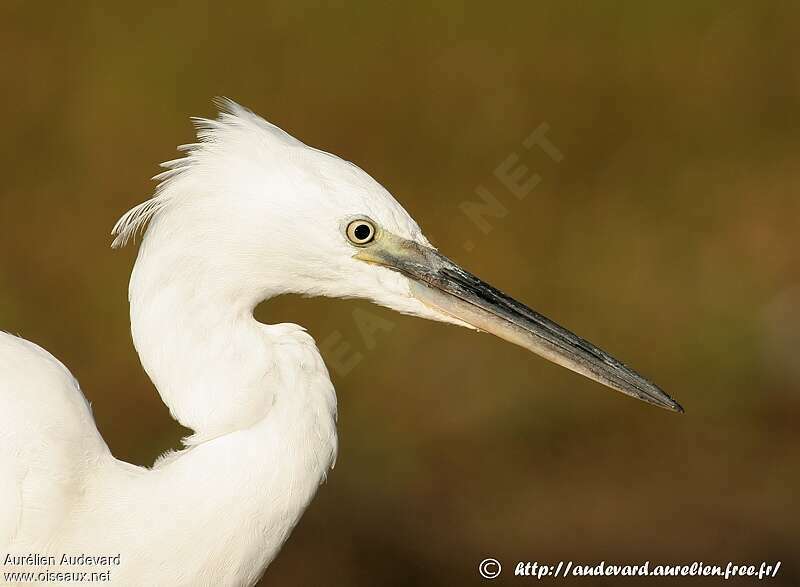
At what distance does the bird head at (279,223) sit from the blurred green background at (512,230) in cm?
361

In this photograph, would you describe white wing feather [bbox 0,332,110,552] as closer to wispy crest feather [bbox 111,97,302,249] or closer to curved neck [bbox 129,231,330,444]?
curved neck [bbox 129,231,330,444]

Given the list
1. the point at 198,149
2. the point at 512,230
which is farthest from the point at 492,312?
the point at 512,230

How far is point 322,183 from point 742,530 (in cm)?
454

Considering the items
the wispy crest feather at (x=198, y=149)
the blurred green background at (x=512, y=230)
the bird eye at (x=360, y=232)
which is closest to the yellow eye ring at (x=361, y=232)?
the bird eye at (x=360, y=232)

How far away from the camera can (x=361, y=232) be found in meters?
2.58

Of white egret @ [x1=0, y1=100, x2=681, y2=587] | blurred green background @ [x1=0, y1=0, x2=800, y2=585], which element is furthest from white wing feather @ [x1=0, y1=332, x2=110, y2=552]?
blurred green background @ [x1=0, y1=0, x2=800, y2=585]

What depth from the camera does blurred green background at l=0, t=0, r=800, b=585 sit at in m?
6.52

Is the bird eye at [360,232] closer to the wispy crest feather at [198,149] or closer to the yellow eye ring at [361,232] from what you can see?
the yellow eye ring at [361,232]

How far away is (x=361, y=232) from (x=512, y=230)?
4.42m

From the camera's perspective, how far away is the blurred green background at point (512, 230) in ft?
21.4

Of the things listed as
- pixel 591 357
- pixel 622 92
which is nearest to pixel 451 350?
pixel 622 92

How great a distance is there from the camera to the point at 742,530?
6156 millimetres

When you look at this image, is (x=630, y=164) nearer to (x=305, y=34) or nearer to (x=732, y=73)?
(x=732, y=73)

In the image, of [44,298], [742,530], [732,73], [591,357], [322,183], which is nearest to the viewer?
[322,183]
